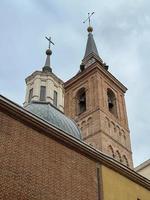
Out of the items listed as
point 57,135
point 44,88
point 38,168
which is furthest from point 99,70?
point 38,168

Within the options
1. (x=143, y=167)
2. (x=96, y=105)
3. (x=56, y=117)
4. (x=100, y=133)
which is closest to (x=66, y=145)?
(x=56, y=117)

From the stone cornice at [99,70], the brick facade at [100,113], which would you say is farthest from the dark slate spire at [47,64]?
the stone cornice at [99,70]

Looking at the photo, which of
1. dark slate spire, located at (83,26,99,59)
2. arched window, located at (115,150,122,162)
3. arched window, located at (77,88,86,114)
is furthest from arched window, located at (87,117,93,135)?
dark slate spire, located at (83,26,99,59)

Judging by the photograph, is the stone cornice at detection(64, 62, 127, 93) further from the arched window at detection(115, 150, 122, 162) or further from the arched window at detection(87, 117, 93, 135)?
the arched window at detection(115, 150, 122, 162)

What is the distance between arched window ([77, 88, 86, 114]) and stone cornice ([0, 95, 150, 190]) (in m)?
22.4

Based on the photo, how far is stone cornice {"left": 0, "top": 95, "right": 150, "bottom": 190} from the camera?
11656mm

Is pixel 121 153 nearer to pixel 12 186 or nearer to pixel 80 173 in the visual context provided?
pixel 80 173

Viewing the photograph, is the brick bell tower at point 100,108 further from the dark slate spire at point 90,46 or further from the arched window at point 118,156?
the dark slate spire at point 90,46

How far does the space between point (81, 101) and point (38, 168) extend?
27.0 metres

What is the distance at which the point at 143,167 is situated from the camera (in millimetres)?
23859

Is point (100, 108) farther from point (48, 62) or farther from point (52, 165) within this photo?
point (52, 165)

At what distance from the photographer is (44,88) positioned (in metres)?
25.3

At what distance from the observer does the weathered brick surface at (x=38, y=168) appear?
34.9 ft

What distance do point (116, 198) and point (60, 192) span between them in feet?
9.77
